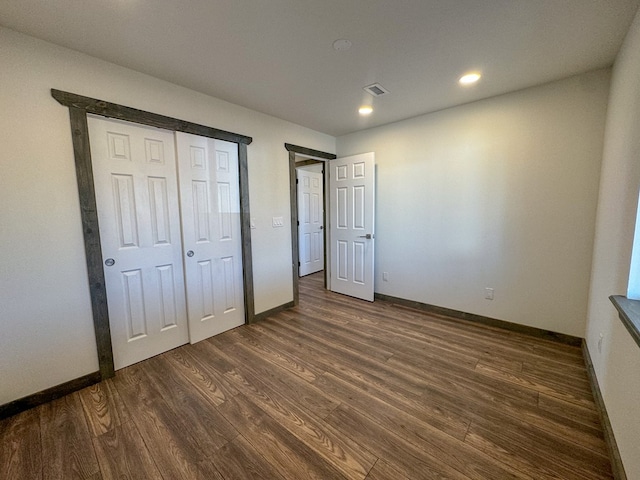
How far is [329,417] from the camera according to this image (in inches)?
62.4

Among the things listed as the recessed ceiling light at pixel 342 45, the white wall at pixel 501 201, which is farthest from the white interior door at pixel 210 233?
the white wall at pixel 501 201

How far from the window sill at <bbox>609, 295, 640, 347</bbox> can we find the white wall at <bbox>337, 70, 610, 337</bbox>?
1.23 meters

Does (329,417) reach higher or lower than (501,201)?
lower

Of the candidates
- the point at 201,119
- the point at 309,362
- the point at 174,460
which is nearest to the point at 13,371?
the point at 174,460

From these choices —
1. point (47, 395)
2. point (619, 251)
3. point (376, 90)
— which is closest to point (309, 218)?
point (376, 90)

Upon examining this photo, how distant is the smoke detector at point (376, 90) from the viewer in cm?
230

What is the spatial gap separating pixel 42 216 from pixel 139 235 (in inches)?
22.3

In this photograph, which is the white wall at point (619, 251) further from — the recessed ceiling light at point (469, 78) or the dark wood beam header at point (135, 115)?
the dark wood beam header at point (135, 115)

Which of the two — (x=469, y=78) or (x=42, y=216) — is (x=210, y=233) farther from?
(x=469, y=78)

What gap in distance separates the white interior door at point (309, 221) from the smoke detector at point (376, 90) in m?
2.58

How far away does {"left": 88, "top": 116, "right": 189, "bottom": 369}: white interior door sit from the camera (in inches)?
77.5

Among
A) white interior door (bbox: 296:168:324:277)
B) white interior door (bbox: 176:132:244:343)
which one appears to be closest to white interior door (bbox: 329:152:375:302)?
white interior door (bbox: 296:168:324:277)

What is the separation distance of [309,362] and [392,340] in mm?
880

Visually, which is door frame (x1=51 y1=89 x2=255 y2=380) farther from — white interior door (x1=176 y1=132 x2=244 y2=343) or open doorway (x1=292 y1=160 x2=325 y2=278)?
open doorway (x1=292 y1=160 x2=325 y2=278)
